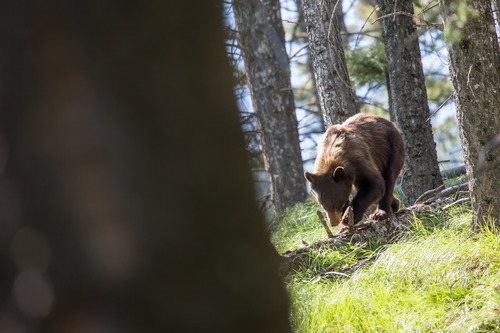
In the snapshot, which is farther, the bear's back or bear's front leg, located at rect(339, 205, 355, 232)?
the bear's back

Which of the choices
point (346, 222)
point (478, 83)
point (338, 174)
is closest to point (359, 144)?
point (338, 174)

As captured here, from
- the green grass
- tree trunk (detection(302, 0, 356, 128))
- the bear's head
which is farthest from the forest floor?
tree trunk (detection(302, 0, 356, 128))

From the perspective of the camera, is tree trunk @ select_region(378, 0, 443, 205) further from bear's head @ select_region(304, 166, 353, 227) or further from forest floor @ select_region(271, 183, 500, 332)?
forest floor @ select_region(271, 183, 500, 332)

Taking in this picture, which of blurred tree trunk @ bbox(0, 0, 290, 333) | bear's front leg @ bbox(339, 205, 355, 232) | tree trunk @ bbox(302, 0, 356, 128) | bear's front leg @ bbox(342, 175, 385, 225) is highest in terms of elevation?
tree trunk @ bbox(302, 0, 356, 128)

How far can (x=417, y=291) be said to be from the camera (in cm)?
429

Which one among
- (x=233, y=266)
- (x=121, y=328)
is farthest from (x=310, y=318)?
(x=121, y=328)

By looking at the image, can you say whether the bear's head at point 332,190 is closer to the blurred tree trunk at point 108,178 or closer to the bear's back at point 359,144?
the bear's back at point 359,144

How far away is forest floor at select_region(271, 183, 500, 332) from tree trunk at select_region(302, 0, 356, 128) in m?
2.77

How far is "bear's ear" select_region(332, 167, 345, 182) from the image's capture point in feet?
24.1

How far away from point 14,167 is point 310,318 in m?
3.29

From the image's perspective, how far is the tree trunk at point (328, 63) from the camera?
332 inches

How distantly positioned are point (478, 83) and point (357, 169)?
3021 millimetres

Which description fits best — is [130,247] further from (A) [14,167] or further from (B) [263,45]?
(B) [263,45]

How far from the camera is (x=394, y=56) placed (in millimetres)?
9305
